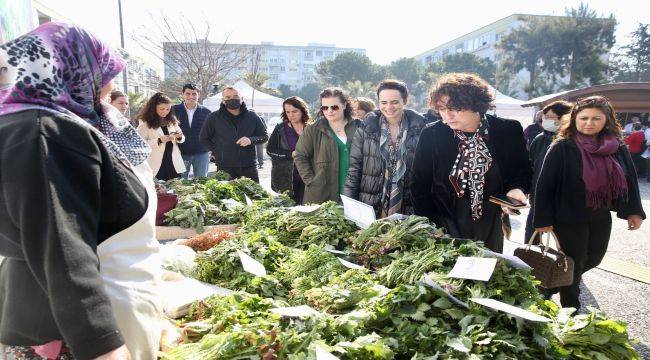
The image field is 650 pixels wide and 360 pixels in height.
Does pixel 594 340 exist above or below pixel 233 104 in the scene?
below

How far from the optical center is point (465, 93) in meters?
2.86

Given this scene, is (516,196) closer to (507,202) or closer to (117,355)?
(507,202)

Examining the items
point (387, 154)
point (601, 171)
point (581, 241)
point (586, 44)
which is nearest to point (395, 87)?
point (387, 154)

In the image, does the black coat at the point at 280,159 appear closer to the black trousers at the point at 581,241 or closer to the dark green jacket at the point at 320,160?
the dark green jacket at the point at 320,160

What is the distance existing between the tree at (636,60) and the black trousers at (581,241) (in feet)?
158

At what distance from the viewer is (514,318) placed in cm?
165

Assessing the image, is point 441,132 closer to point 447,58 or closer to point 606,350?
point 606,350

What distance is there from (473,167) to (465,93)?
0.50m

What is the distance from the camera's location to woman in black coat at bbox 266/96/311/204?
5500 mm

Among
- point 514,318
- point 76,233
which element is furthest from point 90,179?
point 514,318

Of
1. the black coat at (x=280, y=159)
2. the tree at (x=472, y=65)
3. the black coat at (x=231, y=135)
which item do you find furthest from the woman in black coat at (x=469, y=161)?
the tree at (x=472, y=65)

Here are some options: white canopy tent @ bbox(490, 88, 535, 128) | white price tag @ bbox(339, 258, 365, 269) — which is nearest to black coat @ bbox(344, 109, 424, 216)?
white price tag @ bbox(339, 258, 365, 269)

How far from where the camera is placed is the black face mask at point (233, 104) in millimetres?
5900

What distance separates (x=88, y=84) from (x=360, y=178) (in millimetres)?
2823
